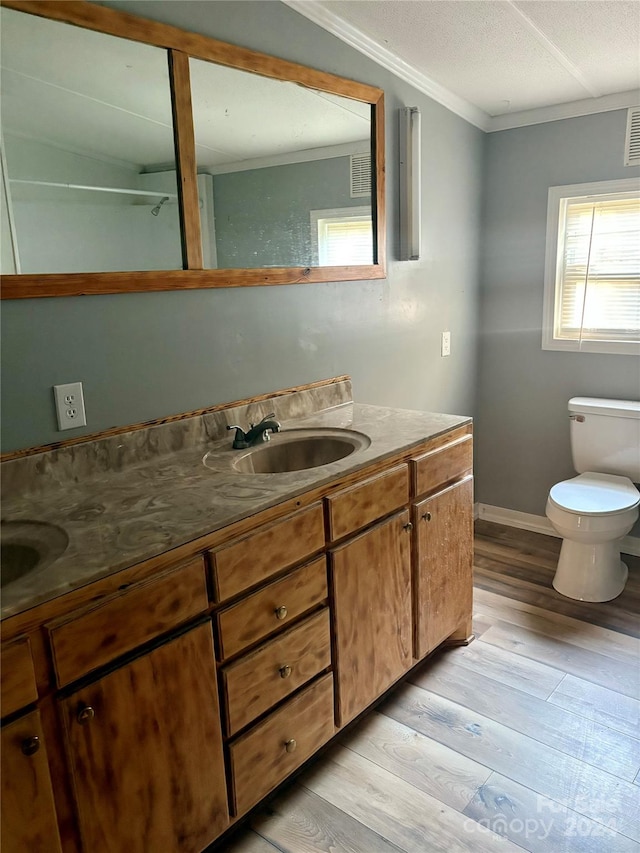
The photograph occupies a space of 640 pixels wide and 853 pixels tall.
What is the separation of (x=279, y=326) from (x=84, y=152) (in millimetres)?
847

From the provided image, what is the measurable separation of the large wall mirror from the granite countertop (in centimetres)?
50

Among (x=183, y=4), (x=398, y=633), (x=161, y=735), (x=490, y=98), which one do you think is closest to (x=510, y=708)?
(x=398, y=633)

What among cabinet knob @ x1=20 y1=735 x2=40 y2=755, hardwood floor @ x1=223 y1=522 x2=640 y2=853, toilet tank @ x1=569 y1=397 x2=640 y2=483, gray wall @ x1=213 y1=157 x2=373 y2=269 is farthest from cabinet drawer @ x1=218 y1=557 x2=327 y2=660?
toilet tank @ x1=569 y1=397 x2=640 y2=483

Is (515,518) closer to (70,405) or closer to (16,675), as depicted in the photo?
(70,405)

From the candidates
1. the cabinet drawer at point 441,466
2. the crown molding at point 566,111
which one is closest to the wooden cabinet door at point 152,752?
the cabinet drawer at point 441,466

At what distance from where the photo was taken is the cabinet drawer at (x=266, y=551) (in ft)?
4.44

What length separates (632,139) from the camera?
284 cm

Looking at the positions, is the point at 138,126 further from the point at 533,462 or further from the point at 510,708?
the point at 533,462

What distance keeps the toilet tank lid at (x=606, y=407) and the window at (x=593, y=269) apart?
25 cm

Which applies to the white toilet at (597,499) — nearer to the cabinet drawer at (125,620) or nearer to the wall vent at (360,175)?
the wall vent at (360,175)

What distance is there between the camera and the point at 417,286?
9.37 ft

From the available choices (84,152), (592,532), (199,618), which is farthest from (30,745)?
(592,532)

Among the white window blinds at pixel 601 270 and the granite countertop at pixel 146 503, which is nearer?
the granite countertop at pixel 146 503

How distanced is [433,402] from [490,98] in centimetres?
146
